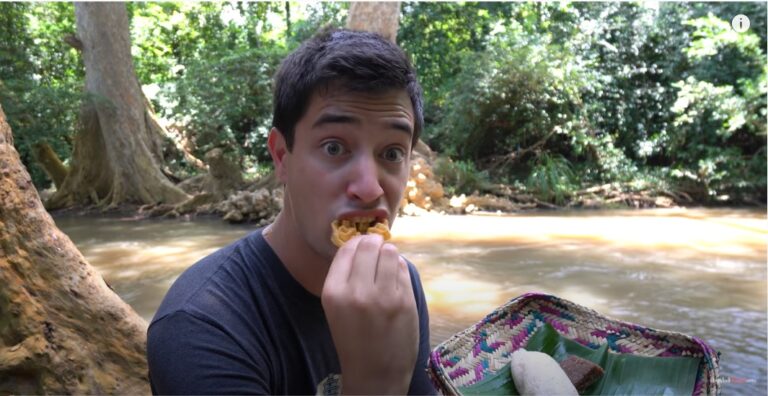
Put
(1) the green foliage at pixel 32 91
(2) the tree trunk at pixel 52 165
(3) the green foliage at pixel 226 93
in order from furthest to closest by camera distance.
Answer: (3) the green foliage at pixel 226 93 → (2) the tree trunk at pixel 52 165 → (1) the green foliage at pixel 32 91

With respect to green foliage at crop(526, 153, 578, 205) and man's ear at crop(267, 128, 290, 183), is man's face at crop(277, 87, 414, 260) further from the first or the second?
green foliage at crop(526, 153, 578, 205)

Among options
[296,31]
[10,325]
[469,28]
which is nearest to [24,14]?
[296,31]

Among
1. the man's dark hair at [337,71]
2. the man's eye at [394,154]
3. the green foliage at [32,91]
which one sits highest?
the green foliage at [32,91]

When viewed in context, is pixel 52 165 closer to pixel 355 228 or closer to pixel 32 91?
pixel 32 91

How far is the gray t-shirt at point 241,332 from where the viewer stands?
111 cm

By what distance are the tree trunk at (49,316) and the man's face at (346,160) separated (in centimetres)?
114

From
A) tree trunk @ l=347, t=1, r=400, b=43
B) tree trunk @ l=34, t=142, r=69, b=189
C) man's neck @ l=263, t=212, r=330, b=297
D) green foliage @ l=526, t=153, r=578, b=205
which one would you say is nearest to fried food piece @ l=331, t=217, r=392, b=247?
man's neck @ l=263, t=212, r=330, b=297

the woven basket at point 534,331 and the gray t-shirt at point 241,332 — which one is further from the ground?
the gray t-shirt at point 241,332

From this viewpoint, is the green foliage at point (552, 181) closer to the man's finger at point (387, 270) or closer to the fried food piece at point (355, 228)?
the fried food piece at point (355, 228)

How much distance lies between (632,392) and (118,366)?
5.46ft

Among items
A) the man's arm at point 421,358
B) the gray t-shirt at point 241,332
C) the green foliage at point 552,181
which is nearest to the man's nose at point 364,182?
the gray t-shirt at point 241,332

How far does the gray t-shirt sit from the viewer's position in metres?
1.11

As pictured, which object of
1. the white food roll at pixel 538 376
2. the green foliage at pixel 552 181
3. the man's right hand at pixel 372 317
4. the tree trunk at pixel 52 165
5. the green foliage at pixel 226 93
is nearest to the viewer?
the man's right hand at pixel 372 317

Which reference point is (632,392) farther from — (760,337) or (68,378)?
(760,337)
